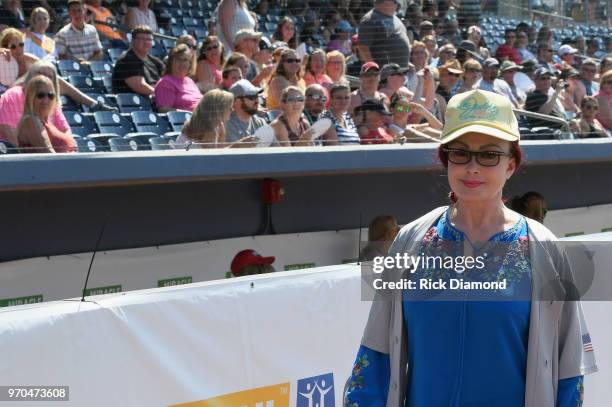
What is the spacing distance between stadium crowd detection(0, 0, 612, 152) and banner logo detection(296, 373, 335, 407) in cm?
243

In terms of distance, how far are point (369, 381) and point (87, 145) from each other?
4.42 m

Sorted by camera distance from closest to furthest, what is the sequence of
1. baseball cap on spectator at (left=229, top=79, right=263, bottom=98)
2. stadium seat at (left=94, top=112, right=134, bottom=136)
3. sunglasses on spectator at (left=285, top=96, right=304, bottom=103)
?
stadium seat at (left=94, top=112, right=134, bottom=136) < baseball cap on spectator at (left=229, top=79, right=263, bottom=98) < sunglasses on spectator at (left=285, top=96, right=304, bottom=103)

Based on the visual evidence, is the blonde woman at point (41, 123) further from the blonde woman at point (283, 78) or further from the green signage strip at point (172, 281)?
the blonde woman at point (283, 78)

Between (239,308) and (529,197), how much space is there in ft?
13.6

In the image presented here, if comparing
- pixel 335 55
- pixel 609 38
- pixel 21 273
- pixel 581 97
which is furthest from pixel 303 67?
pixel 609 38

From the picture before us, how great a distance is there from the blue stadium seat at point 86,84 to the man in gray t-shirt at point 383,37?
2.54m

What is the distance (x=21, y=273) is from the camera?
6473 millimetres

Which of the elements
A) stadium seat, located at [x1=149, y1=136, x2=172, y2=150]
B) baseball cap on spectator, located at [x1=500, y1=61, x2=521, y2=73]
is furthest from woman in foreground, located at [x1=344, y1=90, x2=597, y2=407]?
baseball cap on spectator, located at [x1=500, y1=61, x2=521, y2=73]

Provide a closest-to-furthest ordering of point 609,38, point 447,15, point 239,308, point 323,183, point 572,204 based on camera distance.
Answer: point 239,308 < point 323,183 < point 572,204 < point 447,15 < point 609,38

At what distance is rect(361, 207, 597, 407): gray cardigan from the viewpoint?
2.48 meters

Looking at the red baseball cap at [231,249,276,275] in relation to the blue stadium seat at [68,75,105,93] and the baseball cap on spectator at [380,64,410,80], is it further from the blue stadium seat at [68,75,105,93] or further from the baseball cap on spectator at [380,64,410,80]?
the baseball cap on spectator at [380,64,410,80]

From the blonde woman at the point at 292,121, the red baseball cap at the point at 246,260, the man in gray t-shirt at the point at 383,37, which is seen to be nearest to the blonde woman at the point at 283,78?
the blonde woman at the point at 292,121

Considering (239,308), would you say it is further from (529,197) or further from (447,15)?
(447,15)

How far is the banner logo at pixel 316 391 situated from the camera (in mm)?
4610
